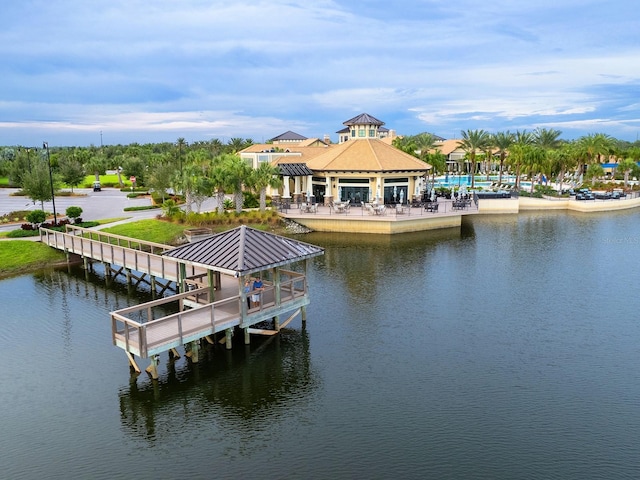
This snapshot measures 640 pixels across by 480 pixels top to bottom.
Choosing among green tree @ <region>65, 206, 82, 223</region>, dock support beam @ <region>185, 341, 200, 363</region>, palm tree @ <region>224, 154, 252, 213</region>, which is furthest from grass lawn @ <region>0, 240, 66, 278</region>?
dock support beam @ <region>185, 341, 200, 363</region>

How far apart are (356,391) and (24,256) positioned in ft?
84.7

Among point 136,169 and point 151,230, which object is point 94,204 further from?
point 136,169

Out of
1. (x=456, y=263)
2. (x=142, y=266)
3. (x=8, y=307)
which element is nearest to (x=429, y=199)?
(x=456, y=263)

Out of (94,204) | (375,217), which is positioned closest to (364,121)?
(375,217)

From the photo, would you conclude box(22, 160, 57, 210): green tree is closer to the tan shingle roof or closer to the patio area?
the patio area

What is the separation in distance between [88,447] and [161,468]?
→ 2.33 m

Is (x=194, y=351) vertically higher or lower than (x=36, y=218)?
lower

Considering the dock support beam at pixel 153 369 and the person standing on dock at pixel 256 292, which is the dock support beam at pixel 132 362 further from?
the person standing on dock at pixel 256 292

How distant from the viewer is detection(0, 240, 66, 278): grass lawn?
102ft

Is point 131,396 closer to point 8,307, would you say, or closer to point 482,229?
point 8,307

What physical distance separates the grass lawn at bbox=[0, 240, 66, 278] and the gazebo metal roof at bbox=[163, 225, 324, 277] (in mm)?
15505

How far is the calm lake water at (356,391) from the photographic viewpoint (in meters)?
12.8

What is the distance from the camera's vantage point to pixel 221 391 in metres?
16.5

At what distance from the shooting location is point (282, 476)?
12.3 m
